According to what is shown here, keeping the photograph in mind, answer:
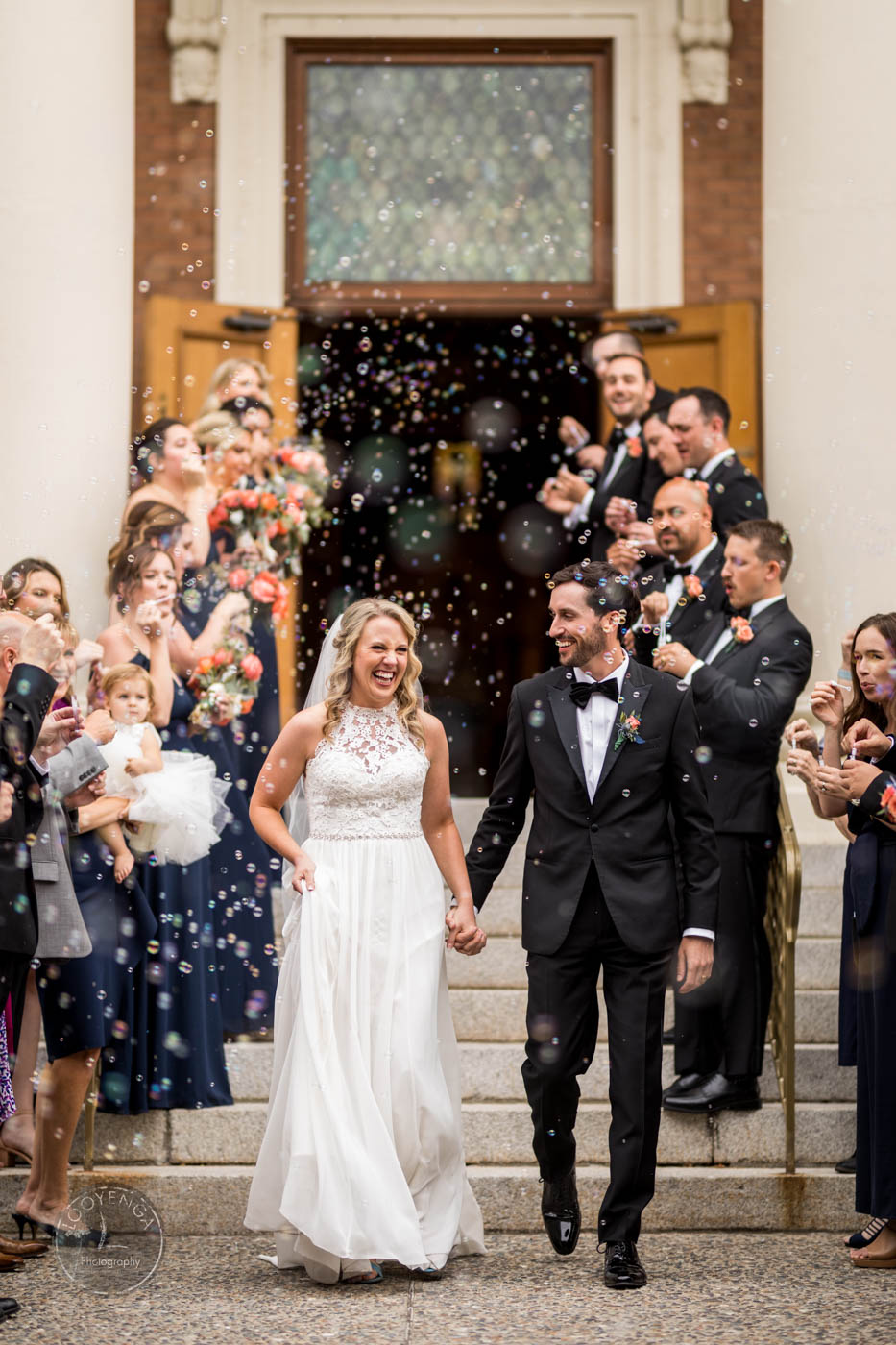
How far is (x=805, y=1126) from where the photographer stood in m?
6.25

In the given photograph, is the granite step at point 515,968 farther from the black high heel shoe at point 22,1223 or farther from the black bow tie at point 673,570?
the black high heel shoe at point 22,1223

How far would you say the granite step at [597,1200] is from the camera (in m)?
5.95

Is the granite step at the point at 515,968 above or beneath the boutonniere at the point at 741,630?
beneath

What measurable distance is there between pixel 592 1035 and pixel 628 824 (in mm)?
671

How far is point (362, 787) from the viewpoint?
549 cm

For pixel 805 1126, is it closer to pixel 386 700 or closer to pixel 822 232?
pixel 386 700

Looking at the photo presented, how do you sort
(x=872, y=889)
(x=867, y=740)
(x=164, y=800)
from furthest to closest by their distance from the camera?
(x=164, y=800) → (x=872, y=889) → (x=867, y=740)

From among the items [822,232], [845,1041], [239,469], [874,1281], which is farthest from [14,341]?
[874,1281]

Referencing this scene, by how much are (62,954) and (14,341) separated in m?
3.57

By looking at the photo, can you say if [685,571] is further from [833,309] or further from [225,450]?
[833,309]

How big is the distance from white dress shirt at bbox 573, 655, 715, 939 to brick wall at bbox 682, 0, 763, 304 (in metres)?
6.23

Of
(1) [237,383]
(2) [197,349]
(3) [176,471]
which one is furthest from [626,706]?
(2) [197,349]

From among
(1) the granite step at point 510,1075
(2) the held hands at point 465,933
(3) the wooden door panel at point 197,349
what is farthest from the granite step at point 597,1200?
(3) the wooden door panel at point 197,349

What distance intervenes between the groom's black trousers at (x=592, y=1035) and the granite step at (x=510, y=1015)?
162 centimetres
